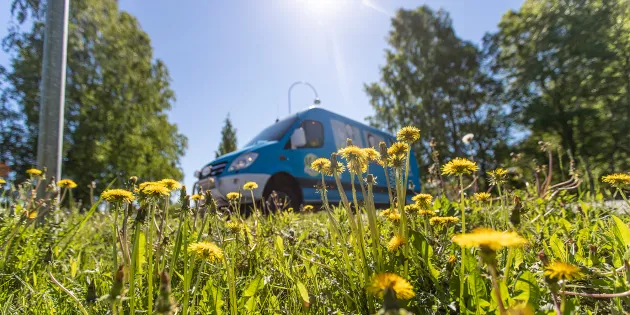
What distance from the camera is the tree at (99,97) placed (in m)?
13.0

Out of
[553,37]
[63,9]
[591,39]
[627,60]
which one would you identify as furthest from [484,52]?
[63,9]

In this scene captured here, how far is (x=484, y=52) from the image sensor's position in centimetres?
1961

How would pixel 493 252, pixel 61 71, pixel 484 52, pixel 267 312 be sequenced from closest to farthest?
pixel 493 252
pixel 267 312
pixel 61 71
pixel 484 52

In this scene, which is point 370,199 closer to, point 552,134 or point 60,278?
point 60,278

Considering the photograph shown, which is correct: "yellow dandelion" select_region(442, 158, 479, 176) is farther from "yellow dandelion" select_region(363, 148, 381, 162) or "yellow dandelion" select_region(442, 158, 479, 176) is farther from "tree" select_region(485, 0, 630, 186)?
"tree" select_region(485, 0, 630, 186)

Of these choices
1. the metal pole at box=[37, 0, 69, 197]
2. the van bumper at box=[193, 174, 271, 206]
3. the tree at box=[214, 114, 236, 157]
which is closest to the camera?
the metal pole at box=[37, 0, 69, 197]

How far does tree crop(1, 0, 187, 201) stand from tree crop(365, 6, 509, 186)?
45.5 ft

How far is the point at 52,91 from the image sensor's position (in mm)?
2504

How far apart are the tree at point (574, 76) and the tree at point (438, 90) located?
149cm

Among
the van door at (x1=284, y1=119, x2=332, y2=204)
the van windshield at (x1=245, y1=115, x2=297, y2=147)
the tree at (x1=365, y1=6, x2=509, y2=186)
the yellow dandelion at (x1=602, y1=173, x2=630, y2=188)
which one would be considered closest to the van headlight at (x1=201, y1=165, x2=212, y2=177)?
the van windshield at (x1=245, y1=115, x2=297, y2=147)

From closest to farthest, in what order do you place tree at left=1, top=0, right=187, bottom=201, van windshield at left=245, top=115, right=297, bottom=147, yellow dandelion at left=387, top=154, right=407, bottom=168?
yellow dandelion at left=387, top=154, right=407, bottom=168, van windshield at left=245, top=115, right=297, bottom=147, tree at left=1, top=0, right=187, bottom=201

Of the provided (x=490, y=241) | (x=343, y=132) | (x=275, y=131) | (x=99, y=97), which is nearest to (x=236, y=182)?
(x=275, y=131)

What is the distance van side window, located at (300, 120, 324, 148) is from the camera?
6062mm

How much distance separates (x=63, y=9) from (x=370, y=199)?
10.3 ft
